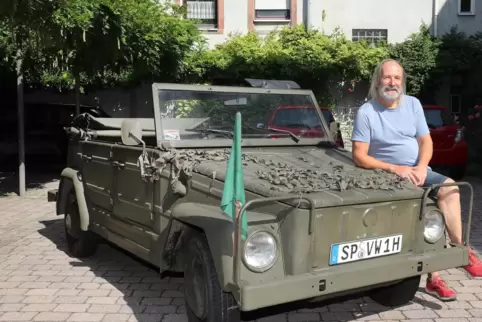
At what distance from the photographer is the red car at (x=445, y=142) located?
10.4m

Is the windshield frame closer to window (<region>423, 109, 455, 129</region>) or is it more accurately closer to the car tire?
the car tire

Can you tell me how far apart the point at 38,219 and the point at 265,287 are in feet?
19.7

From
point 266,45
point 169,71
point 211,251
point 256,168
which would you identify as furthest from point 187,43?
point 211,251

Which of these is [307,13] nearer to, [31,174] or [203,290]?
[31,174]

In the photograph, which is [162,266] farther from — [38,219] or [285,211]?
[38,219]

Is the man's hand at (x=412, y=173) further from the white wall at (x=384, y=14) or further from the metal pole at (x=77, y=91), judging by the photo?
the white wall at (x=384, y=14)

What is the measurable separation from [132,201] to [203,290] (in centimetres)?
131

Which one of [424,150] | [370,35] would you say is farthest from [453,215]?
[370,35]

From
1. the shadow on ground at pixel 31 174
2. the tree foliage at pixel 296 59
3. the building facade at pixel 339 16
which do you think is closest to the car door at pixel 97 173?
the shadow on ground at pixel 31 174

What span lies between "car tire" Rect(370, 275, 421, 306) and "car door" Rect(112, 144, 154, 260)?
1.93 metres

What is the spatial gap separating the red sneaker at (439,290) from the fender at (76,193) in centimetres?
330

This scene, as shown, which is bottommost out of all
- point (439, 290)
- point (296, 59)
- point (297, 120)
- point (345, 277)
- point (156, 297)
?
point (156, 297)

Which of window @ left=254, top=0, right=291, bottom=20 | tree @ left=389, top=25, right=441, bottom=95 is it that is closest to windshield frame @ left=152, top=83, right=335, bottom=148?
tree @ left=389, top=25, right=441, bottom=95

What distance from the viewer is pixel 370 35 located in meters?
17.8
